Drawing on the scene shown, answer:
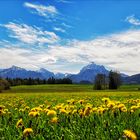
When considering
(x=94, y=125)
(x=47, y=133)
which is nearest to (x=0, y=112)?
(x=47, y=133)

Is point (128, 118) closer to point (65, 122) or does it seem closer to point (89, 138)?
point (65, 122)

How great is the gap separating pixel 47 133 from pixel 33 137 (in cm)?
59

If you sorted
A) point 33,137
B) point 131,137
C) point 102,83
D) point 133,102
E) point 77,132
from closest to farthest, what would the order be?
point 131,137 → point 33,137 → point 77,132 → point 133,102 → point 102,83

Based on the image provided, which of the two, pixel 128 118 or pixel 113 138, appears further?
pixel 128 118

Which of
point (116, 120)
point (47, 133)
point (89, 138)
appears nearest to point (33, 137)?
point (47, 133)

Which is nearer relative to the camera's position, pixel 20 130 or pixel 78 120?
pixel 20 130

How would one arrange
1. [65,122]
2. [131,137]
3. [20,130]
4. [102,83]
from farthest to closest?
1. [102,83]
2. [65,122]
3. [20,130]
4. [131,137]

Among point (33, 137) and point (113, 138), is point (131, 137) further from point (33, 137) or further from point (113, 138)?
point (33, 137)

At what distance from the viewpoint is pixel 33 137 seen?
6055 millimetres

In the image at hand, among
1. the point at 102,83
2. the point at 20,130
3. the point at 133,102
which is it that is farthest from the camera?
the point at 102,83

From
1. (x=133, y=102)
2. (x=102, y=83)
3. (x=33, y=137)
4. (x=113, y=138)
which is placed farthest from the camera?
(x=102, y=83)

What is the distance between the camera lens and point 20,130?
7.06m

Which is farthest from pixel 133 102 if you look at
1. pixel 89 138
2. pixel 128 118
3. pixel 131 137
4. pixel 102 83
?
pixel 102 83

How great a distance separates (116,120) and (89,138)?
1.74m
